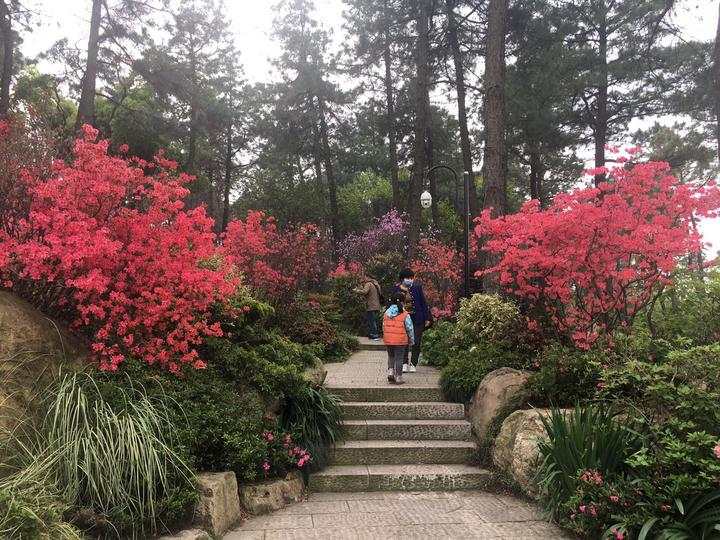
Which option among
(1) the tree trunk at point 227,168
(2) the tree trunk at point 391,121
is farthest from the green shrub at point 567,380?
(1) the tree trunk at point 227,168

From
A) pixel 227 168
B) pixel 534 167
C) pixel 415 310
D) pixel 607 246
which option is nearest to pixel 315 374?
pixel 415 310

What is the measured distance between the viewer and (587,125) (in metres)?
17.9

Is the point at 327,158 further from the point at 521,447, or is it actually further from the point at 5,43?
the point at 521,447

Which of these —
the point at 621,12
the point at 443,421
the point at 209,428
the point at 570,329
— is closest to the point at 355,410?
the point at 443,421

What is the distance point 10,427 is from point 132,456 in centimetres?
89

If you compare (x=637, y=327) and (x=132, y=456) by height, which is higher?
(x=637, y=327)

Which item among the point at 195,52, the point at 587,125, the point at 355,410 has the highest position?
the point at 195,52

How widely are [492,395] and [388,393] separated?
50.9 inches

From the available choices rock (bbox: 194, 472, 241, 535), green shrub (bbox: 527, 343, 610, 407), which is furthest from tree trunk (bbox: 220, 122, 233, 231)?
rock (bbox: 194, 472, 241, 535)

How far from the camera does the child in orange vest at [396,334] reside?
6.36 metres

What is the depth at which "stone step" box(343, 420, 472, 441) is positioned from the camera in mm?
5320

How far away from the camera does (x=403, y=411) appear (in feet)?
18.6

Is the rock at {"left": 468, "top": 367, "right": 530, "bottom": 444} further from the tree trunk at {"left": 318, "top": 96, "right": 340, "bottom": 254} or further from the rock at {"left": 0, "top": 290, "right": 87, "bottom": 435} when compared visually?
the tree trunk at {"left": 318, "top": 96, "right": 340, "bottom": 254}

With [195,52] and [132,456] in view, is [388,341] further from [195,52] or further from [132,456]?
[195,52]
